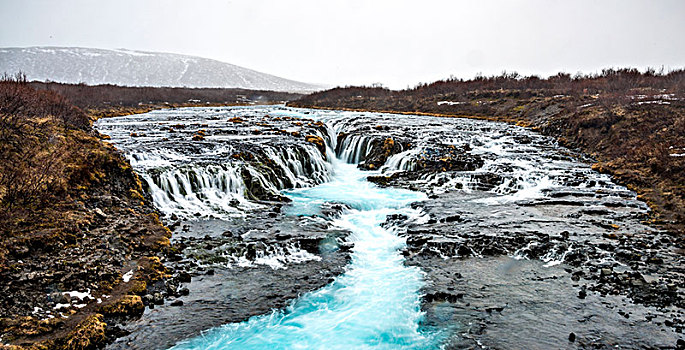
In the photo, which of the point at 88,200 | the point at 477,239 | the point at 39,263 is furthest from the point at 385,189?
the point at 39,263

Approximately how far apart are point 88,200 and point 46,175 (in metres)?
1.11

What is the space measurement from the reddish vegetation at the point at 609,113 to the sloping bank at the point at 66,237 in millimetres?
14149

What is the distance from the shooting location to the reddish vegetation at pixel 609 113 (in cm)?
1438

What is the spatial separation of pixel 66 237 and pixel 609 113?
26.6 m

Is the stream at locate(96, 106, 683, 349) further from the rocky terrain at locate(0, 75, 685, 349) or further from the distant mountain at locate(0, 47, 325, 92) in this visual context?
the distant mountain at locate(0, 47, 325, 92)

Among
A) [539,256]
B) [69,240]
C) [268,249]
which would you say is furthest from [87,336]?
[539,256]

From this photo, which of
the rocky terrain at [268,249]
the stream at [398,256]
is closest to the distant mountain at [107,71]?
the stream at [398,256]

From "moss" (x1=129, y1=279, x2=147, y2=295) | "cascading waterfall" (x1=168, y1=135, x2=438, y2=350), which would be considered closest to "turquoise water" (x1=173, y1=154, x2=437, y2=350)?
"cascading waterfall" (x1=168, y1=135, x2=438, y2=350)

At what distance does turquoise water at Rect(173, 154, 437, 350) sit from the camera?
6.53 m

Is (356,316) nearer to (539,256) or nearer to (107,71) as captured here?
(539,256)

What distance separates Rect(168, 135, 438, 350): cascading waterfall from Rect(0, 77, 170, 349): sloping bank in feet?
6.05

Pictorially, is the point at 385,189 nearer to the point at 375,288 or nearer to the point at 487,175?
the point at 487,175

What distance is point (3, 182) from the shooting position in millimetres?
8250

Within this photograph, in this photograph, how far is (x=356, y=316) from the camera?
7.40 m
